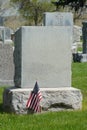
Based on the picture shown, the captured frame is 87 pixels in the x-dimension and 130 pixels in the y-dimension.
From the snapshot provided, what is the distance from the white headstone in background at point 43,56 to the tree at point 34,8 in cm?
4393

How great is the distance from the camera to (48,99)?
28.8 feet

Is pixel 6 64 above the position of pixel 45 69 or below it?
below

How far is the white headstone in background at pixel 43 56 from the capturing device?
29.1ft

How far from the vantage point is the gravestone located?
8.79 metres

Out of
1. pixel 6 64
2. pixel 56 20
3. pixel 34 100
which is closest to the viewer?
Result: pixel 34 100

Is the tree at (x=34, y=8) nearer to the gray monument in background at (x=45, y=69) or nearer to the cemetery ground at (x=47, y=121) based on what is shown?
the gray monument in background at (x=45, y=69)

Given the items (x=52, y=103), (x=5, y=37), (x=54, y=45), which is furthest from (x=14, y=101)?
(x=5, y=37)

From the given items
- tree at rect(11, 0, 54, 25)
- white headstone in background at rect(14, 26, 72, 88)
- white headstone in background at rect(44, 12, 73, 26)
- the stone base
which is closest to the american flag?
the stone base

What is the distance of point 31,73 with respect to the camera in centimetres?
894

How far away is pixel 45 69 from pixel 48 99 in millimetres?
576

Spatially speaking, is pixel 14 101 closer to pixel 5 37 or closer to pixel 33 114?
pixel 33 114

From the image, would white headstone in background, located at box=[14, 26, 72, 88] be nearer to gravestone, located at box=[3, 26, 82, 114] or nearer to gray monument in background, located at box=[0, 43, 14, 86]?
gravestone, located at box=[3, 26, 82, 114]

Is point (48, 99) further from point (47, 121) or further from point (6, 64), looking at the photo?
point (6, 64)

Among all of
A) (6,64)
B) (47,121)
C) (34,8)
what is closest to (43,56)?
(47,121)
